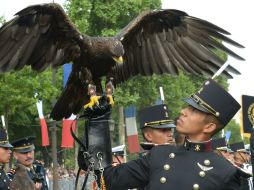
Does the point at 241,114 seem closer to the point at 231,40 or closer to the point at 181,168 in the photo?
the point at 231,40

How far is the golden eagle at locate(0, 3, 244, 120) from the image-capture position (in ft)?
23.2

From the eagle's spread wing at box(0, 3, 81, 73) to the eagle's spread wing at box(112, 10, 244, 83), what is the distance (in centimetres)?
65

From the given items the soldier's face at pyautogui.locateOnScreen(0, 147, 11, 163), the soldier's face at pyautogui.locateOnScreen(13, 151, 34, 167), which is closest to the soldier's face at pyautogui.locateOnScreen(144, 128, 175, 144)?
the soldier's face at pyautogui.locateOnScreen(0, 147, 11, 163)

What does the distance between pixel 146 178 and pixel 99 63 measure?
11.0 ft

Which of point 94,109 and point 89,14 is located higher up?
point 89,14

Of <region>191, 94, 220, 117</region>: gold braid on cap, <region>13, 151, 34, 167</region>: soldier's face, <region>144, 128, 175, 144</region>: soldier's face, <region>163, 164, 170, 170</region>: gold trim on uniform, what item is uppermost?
<region>191, 94, 220, 117</region>: gold braid on cap

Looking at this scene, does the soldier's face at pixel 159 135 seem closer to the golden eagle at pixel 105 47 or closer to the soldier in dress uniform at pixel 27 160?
the golden eagle at pixel 105 47

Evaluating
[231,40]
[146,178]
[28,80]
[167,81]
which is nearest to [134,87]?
[167,81]

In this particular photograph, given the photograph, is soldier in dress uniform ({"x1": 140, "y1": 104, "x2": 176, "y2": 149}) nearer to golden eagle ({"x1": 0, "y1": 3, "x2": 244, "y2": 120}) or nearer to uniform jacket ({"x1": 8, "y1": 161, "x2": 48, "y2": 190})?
golden eagle ({"x1": 0, "y1": 3, "x2": 244, "y2": 120})

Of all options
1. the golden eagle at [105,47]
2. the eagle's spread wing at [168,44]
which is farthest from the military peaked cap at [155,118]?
the eagle's spread wing at [168,44]

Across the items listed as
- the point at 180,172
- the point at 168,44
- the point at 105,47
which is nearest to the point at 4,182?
the point at 105,47

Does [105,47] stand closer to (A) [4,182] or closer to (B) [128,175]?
(A) [4,182]

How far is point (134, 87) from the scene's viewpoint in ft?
113

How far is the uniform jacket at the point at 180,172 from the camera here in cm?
391
